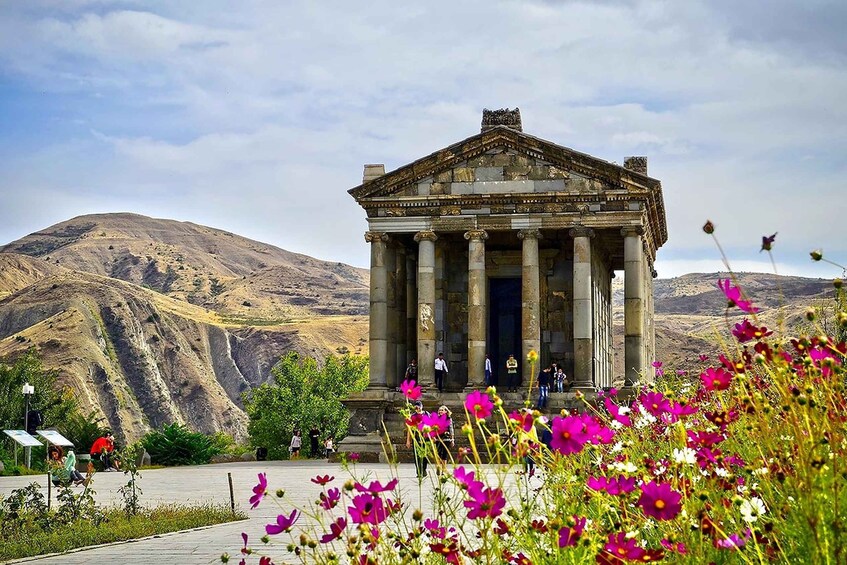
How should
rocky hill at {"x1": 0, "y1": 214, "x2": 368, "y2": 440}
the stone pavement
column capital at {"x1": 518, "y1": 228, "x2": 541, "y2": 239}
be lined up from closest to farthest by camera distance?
1. the stone pavement
2. column capital at {"x1": 518, "y1": 228, "x2": 541, "y2": 239}
3. rocky hill at {"x1": 0, "y1": 214, "x2": 368, "y2": 440}

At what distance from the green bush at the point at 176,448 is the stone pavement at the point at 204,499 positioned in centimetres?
538

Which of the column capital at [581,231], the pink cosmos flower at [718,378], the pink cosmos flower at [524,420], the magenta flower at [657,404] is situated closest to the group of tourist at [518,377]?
the column capital at [581,231]

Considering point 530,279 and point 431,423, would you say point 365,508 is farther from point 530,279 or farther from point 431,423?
point 530,279

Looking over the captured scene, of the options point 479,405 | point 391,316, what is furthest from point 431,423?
point 391,316

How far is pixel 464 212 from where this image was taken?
37906 mm

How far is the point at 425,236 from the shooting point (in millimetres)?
37875

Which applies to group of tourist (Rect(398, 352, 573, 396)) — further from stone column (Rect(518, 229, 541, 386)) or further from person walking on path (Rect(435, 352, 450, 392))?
stone column (Rect(518, 229, 541, 386))

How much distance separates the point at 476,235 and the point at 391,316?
171 inches

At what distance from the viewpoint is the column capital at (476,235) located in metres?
37.6

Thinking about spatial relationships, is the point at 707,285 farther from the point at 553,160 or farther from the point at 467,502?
the point at 467,502

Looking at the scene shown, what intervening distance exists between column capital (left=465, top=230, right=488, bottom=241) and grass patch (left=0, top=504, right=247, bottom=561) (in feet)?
64.5

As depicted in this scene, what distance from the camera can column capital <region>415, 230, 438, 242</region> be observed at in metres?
37.9

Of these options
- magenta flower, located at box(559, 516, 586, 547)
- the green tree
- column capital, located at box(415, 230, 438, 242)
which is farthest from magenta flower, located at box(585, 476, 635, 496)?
the green tree

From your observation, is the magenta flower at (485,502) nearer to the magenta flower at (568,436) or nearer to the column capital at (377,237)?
the magenta flower at (568,436)
